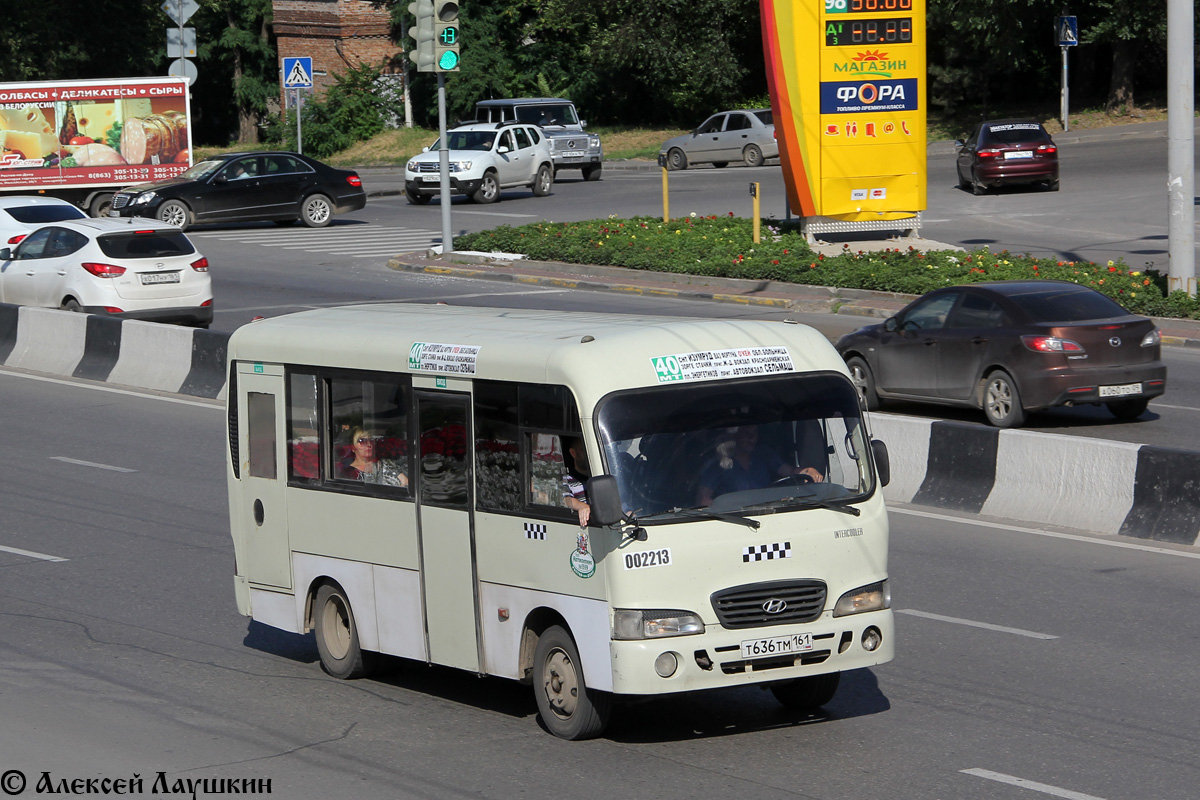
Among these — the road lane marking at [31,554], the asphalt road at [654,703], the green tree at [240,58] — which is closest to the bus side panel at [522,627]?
the asphalt road at [654,703]

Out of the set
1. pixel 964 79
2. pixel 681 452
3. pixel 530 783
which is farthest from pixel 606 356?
pixel 964 79

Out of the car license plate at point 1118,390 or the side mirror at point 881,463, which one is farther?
the car license plate at point 1118,390

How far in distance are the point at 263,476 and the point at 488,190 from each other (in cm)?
3201

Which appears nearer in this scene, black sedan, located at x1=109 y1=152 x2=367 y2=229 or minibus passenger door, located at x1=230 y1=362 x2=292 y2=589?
minibus passenger door, located at x1=230 y1=362 x2=292 y2=589

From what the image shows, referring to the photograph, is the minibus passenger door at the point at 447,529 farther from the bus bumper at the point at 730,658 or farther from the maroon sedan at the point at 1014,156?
the maroon sedan at the point at 1014,156

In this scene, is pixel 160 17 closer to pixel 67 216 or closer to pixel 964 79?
pixel 964 79

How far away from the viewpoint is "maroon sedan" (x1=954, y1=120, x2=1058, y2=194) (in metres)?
38.2

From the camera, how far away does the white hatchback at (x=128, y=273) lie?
75.2 feet

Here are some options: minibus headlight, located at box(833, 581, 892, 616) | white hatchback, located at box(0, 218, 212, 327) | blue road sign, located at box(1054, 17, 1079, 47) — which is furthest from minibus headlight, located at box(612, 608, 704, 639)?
blue road sign, located at box(1054, 17, 1079, 47)

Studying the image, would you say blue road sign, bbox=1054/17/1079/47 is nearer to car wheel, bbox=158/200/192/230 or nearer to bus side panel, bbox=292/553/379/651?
car wheel, bbox=158/200/192/230

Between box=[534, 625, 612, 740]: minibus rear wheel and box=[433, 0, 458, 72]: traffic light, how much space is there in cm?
2171

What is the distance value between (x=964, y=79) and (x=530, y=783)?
48789 mm

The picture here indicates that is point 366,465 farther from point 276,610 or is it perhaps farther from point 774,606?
point 774,606

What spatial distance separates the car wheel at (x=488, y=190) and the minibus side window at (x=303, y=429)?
105ft
